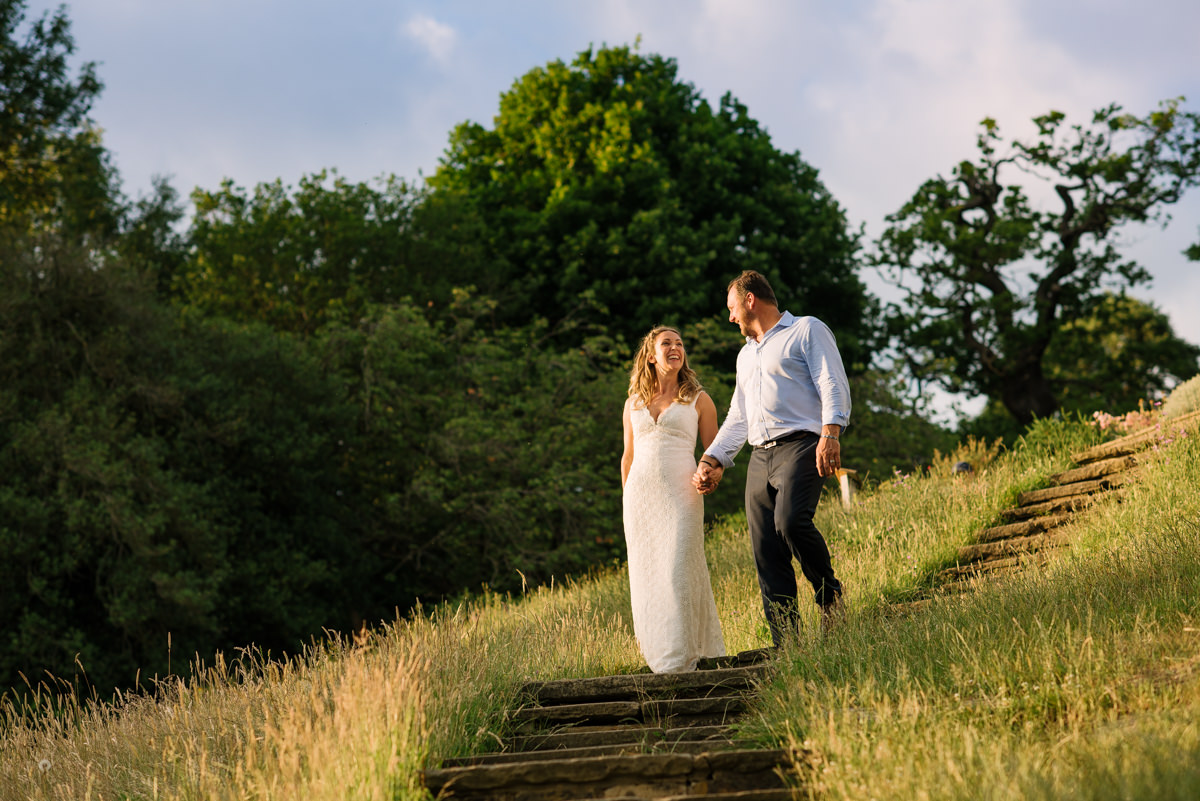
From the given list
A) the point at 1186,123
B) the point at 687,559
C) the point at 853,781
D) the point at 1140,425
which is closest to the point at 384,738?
the point at 853,781

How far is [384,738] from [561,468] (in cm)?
1362

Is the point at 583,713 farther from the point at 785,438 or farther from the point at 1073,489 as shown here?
the point at 1073,489

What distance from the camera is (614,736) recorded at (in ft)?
16.7

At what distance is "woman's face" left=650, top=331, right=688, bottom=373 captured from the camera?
677 centimetres

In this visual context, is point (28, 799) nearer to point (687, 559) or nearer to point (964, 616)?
point (687, 559)

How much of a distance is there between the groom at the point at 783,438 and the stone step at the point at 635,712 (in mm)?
657

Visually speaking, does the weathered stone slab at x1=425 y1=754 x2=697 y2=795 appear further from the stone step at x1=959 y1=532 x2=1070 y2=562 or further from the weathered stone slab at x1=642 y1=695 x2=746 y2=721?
the stone step at x1=959 y1=532 x2=1070 y2=562

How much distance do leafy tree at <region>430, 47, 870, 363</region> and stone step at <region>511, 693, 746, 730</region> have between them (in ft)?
50.9

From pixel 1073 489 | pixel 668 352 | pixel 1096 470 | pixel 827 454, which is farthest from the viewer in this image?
pixel 1096 470

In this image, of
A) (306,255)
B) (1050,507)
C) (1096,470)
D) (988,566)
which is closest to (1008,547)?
(988,566)

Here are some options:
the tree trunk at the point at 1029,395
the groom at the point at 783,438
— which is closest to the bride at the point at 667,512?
the groom at the point at 783,438

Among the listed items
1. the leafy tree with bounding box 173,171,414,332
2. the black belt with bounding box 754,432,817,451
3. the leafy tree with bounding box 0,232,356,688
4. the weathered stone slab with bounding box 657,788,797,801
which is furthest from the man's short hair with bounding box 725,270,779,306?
the leafy tree with bounding box 173,171,414,332

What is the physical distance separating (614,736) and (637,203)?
18.1 m

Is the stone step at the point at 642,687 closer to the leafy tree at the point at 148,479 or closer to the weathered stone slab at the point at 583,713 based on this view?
the weathered stone slab at the point at 583,713
